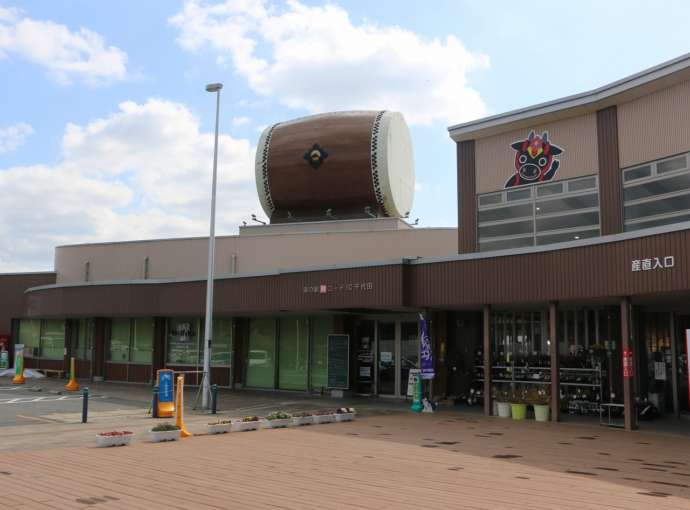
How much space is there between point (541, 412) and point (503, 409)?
1.11 meters

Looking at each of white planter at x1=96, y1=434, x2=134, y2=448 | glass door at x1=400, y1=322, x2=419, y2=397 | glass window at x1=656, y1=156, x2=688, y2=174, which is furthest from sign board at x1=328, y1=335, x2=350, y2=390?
white planter at x1=96, y1=434, x2=134, y2=448

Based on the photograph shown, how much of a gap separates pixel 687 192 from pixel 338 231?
497 inches

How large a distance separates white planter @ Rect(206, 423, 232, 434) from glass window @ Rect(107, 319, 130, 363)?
1667cm

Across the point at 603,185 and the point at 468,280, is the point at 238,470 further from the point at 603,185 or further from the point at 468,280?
the point at 603,185

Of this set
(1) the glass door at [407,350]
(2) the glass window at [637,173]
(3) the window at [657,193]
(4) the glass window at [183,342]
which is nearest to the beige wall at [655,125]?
(2) the glass window at [637,173]

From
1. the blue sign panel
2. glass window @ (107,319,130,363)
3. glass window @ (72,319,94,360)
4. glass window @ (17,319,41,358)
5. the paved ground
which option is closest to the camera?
the paved ground

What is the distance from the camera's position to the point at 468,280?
18.2 meters

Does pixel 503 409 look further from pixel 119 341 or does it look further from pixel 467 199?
pixel 119 341

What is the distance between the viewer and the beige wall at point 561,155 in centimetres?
1924

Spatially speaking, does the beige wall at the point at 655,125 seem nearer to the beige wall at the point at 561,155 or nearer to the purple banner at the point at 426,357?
the beige wall at the point at 561,155

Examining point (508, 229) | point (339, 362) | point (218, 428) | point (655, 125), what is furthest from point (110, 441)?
point (655, 125)

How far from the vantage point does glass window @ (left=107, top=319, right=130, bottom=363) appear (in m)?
29.6

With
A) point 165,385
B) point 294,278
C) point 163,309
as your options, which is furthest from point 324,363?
point 165,385

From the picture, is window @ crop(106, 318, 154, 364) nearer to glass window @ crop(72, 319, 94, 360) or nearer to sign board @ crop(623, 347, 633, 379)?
glass window @ crop(72, 319, 94, 360)
